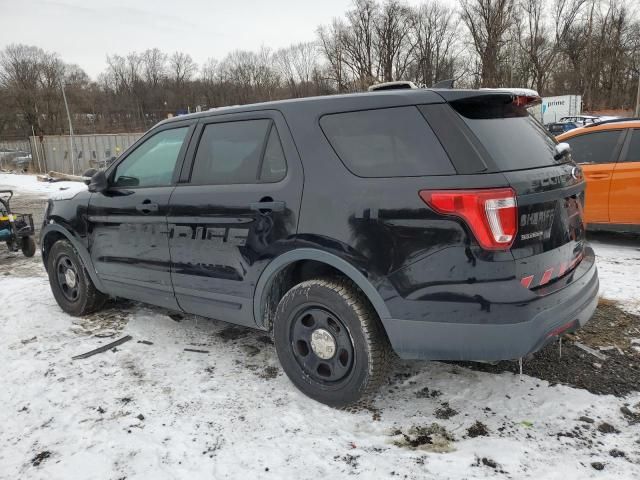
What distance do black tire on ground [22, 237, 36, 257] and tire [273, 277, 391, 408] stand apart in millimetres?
6072

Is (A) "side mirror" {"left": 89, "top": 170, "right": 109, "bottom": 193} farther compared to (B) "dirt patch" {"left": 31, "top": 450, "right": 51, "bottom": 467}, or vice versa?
(A) "side mirror" {"left": 89, "top": 170, "right": 109, "bottom": 193}

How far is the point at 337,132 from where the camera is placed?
9.51 feet

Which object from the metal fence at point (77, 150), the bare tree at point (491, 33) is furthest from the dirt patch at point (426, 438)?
the bare tree at point (491, 33)

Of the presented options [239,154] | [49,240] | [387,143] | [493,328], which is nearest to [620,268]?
[493,328]

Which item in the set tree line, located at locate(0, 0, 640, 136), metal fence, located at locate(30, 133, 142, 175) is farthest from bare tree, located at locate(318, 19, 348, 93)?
metal fence, located at locate(30, 133, 142, 175)

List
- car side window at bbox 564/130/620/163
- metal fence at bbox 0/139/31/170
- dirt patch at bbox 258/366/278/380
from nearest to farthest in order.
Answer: dirt patch at bbox 258/366/278/380 < car side window at bbox 564/130/620/163 < metal fence at bbox 0/139/31/170

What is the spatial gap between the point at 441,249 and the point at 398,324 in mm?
486

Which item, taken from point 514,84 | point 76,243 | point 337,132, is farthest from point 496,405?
point 514,84

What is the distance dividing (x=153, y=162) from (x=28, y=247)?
4.83m

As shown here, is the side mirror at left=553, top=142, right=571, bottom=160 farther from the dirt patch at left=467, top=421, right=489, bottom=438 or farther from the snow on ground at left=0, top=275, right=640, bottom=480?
the dirt patch at left=467, top=421, right=489, bottom=438

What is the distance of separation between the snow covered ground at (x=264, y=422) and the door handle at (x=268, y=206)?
119 centimetres

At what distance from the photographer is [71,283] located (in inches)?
187

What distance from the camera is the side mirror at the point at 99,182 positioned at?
418cm

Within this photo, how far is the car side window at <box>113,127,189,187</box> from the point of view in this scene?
3.81m
